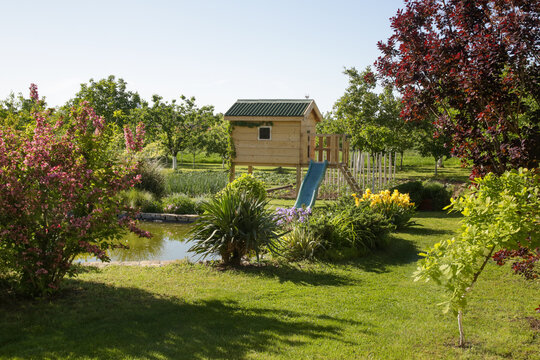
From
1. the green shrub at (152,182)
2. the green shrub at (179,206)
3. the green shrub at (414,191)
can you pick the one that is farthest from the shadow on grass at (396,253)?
the green shrub at (152,182)

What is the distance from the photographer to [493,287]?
632 cm

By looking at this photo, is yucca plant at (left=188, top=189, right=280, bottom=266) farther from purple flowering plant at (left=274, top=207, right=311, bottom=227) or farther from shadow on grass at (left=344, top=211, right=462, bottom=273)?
shadow on grass at (left=344, top=211, right=462, bottom=273)

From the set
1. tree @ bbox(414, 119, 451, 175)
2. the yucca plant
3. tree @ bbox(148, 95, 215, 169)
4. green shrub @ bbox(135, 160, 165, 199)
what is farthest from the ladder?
tree @ bbox(148, 95, 215, 169)

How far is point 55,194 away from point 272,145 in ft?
Result: 41.7

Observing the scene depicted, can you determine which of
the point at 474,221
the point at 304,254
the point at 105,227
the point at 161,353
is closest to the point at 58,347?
the point at 161,353

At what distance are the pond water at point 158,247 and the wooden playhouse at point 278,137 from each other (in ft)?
18.4

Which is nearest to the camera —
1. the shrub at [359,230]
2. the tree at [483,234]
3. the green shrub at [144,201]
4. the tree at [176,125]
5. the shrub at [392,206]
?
the tree at [483,234]

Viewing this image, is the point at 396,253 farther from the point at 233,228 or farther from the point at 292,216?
the point at 233,228

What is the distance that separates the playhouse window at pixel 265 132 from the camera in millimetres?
17594

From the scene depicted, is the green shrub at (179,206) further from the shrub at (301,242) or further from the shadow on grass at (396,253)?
the shadow on grass at (396,253)

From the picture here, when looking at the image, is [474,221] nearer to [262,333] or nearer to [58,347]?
[262,333]

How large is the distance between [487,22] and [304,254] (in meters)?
4.67

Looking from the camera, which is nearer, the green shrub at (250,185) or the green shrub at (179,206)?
the green shrub at (250,185)

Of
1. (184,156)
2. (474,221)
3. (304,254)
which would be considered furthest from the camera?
(184,156)
